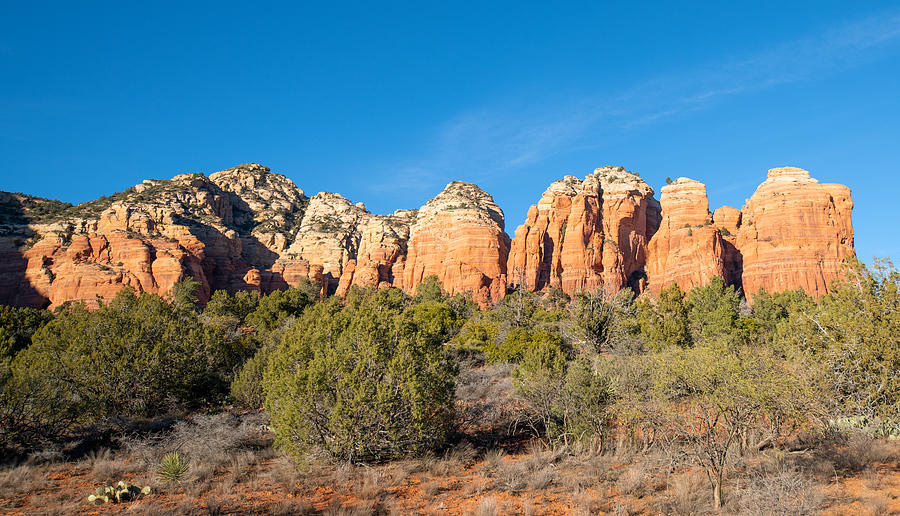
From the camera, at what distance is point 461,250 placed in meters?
88.2

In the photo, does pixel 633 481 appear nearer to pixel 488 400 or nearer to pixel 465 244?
pixel 488 400

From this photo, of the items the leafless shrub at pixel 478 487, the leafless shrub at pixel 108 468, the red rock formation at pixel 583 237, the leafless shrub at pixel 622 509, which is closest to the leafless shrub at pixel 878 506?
the leafless shrub at pixel 622 509

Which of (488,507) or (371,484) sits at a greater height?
(488,507)

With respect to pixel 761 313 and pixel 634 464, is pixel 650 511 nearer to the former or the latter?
pixel 634 464

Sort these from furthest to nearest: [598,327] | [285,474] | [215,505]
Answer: [598,327] → [285,474] → [215,505]

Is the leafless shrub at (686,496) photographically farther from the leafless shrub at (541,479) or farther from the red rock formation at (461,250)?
the red rock formation at (461,250)

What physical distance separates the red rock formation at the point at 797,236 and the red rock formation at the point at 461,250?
39874mm

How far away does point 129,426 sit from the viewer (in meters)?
16.8

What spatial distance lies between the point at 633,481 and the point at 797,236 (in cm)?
8218

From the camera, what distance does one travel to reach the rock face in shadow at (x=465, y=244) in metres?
76.5

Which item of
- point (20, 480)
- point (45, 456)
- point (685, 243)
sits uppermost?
point (685, 243)

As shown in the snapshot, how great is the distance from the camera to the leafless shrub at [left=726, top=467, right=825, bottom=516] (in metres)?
9.45

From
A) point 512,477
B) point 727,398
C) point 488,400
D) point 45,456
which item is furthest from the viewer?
point 488,400

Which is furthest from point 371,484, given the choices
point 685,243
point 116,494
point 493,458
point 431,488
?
point 685,243
